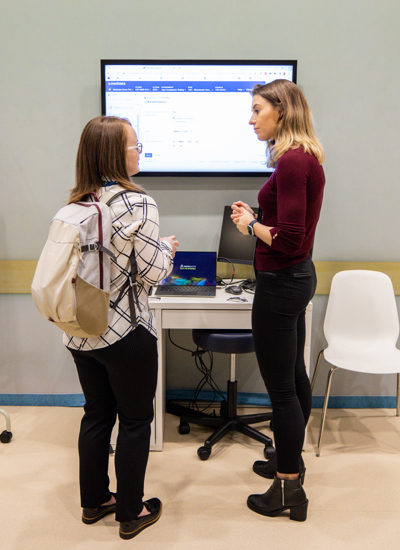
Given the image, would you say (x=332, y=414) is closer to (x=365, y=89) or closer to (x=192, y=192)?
(x=192, y=192)

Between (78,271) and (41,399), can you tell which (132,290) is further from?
(41,399)

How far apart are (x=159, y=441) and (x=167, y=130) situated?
1.72m

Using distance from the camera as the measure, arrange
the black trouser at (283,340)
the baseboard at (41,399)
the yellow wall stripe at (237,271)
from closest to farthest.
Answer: the black trouser at (283,340), the yellow wall stripe at (237,271), the baseboard at (41,399)

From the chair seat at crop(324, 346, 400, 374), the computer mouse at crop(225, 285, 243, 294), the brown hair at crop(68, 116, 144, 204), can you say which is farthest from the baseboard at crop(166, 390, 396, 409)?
the brown hair at crop(68, 116, 144, 204)

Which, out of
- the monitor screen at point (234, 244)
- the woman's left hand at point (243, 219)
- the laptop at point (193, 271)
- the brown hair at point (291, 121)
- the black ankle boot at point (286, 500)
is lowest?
the black ankle boot at point (286, 500)

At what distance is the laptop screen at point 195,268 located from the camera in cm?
244

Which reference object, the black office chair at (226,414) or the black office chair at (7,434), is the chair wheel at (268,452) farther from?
the black office chair at (7,434)

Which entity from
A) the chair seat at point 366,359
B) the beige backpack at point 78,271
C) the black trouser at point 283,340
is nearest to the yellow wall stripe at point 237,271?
the chair seat at point 366,359

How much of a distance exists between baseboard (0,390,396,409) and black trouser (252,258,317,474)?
3.52 ft

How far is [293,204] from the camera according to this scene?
1552 millimetres

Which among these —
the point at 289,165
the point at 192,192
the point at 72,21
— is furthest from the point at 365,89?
the point at 72,21

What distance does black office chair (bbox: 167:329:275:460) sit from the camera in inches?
87.5

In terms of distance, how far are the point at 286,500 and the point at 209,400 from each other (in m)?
1.10

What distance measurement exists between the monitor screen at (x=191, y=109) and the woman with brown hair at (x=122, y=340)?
107cm
